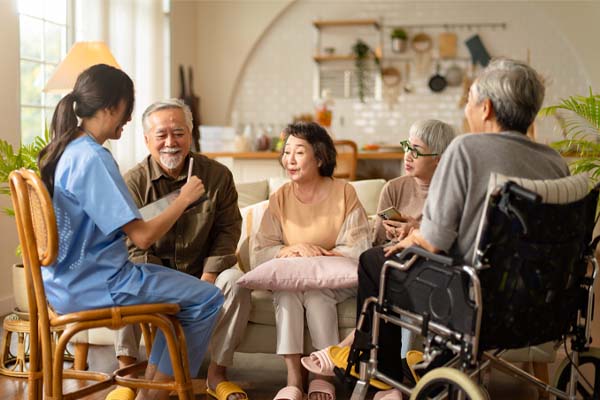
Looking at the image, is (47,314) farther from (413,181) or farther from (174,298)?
(413,181)

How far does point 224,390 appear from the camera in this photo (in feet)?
9.70

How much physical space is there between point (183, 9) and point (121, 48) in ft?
5.70

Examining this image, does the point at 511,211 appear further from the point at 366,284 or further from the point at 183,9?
the point at 183,9

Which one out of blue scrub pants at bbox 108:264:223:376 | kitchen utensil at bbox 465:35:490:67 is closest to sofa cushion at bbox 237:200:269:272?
blue scrub pants at bbox 108:264:223:376

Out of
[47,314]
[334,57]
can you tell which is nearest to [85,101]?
[47,314]

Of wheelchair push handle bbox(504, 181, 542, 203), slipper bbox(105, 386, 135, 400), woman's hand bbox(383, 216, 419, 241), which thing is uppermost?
wheelchair push handle bbox(504, 181, 542, 203)

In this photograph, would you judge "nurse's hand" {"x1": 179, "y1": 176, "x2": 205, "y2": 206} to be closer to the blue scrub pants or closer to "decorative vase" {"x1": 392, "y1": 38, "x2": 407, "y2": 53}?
the blue scrub pants

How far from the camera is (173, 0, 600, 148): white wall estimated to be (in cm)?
745

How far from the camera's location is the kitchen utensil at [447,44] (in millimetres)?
7617

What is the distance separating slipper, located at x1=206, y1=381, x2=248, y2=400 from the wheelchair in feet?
2.13

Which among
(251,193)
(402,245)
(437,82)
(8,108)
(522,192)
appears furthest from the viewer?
(437,82)

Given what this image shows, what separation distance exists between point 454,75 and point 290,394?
541 centimetres

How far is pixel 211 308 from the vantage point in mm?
2580

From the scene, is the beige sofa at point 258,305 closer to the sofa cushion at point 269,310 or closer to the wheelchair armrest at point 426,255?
the sofa cushion at point 269,310
